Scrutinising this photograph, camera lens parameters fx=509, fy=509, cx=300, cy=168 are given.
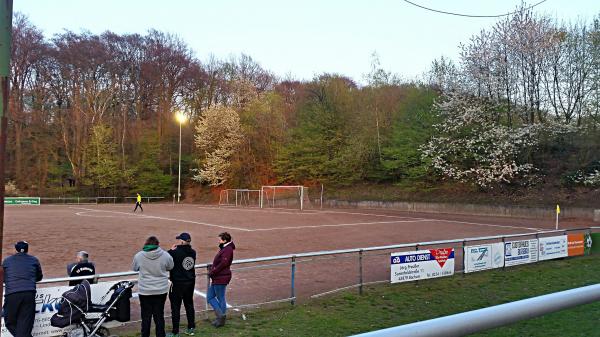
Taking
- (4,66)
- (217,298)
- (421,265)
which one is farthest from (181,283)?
(421,265)

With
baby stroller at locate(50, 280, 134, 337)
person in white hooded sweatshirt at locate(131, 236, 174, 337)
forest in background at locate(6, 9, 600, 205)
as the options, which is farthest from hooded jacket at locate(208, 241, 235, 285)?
forest in background at locate(6, 9, 600, 205)

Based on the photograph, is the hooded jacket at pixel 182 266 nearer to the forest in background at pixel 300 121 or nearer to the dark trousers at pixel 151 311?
the dark trousers at pixel 151 311

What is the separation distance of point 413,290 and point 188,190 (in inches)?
2479

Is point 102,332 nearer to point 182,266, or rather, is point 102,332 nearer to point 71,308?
point 71,308

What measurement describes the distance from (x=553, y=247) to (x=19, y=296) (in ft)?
56.5

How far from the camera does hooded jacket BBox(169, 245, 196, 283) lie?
9020 mm

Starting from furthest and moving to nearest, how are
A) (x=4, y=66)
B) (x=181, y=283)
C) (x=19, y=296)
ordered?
(x=181, y=283)
(x=19, y=296)
(x=4, y=66)

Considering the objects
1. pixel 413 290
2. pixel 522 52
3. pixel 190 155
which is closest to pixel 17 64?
pixel 190 155

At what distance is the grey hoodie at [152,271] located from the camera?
27.4ft

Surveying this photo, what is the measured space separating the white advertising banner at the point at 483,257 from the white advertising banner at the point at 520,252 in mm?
345

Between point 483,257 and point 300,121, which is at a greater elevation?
point 300,121

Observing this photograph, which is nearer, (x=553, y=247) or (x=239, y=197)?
(x=553, y=247)

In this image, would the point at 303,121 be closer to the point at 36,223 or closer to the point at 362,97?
the point at 362,97

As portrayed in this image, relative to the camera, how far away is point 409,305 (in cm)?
1169
